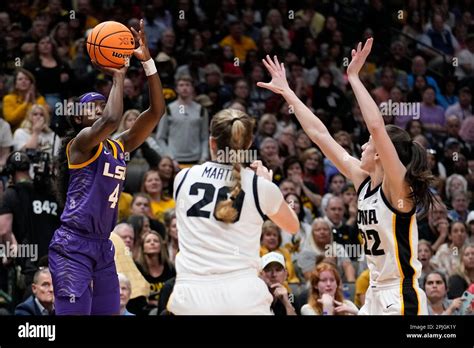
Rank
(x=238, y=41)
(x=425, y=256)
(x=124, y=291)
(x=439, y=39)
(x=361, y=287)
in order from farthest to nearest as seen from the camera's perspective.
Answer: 1. (x=439, y=39)
2. (x=238, y=41)
3. (x=425, y=256)
4. (x=361, y=287)
5. (x=124, y=291)

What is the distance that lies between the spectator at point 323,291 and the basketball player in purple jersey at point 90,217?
229 cm

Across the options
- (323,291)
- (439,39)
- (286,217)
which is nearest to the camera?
(286,217)

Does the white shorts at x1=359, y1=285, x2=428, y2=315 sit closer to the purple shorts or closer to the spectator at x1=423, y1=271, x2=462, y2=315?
the purple shorts

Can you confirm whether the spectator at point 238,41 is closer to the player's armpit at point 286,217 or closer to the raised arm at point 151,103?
the raised arm at point 151,103

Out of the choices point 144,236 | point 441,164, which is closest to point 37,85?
point 144,236

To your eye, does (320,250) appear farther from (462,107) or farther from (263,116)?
(462,107)

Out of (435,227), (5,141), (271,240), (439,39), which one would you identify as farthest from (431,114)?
(5,141)

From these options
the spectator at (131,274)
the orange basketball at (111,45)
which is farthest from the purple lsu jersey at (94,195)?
the spectator at (131,274)

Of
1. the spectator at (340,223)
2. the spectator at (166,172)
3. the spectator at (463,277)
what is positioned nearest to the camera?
the spectator at (463,277)

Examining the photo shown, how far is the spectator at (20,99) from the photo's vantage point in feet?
39.7

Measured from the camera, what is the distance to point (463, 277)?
10680mm

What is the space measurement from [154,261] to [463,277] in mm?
3064

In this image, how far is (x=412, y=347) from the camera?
6.04 meters

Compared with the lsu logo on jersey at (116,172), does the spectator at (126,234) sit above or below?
below
